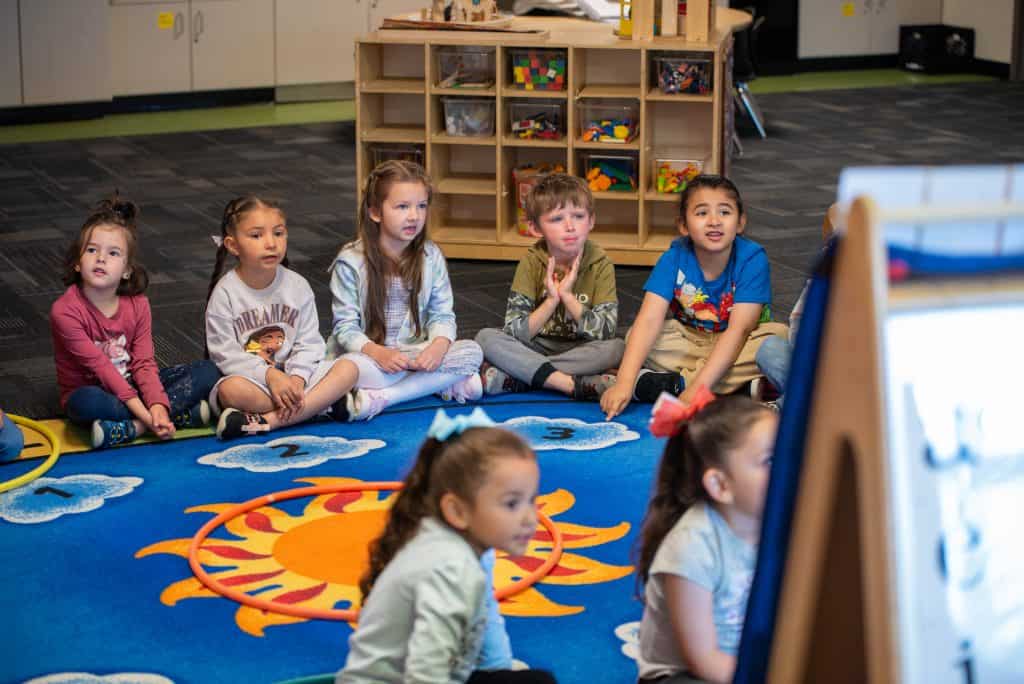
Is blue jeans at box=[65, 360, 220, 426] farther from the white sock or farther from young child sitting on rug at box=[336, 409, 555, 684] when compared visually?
young child sitting on rug at box=[336, 409, 555, 684]

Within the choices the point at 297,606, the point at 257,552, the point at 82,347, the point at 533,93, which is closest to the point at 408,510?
the point at 297,606

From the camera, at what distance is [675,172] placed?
5.37 metres

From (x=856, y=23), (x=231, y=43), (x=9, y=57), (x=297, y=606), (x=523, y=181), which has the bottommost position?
(x=297, y=606)

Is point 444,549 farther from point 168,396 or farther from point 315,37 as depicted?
point 315,37

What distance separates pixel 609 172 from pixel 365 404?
197 cm

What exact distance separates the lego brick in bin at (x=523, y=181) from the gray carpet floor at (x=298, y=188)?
18 cm

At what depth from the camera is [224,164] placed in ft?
24.8

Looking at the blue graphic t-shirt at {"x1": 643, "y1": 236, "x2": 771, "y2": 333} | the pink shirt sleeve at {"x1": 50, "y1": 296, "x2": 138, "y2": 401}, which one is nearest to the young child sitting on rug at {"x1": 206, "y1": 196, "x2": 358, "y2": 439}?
the pink shirt sleeve at {"x1": 50, "y1": 296, "x2": 138, "y2": 401}

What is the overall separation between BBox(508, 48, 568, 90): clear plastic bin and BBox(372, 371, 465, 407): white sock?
68.4 inches

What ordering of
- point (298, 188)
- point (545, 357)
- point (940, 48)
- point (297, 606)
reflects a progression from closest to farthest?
point (297, 606)
point (545, 357)
point (298, 188)
point (940, 48)

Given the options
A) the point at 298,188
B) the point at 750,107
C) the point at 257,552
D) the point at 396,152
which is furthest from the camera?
the point at 750,107

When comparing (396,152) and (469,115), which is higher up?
(469,115)

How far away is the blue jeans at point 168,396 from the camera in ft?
11.9

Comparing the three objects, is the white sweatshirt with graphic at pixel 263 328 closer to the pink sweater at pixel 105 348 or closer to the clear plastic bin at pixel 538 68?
the pink sweater at pixel 105 348
